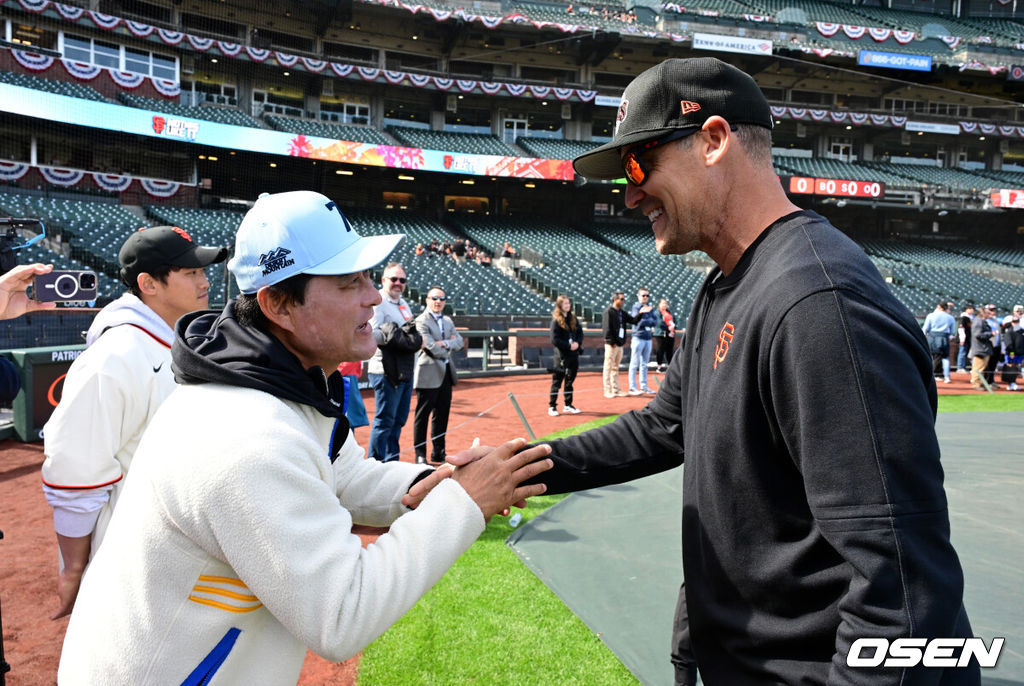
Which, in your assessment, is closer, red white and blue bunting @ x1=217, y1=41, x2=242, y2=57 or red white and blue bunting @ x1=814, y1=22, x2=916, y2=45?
red white and blue bunting @ x1=217, y1=41, x2=242, y2=57

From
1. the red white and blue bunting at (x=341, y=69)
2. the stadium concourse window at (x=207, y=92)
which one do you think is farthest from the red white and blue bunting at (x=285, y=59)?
the stadium concourse window at (x=207, y=92)

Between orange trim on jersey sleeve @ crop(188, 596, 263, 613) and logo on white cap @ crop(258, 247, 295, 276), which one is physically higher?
logo on white cap @ crop(258, 247, 295, 276)

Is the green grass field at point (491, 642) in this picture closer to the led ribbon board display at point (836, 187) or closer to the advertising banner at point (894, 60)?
the led ribbon board display at point (836, 187)

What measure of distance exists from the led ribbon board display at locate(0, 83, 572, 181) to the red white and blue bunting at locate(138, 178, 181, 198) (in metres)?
3.11

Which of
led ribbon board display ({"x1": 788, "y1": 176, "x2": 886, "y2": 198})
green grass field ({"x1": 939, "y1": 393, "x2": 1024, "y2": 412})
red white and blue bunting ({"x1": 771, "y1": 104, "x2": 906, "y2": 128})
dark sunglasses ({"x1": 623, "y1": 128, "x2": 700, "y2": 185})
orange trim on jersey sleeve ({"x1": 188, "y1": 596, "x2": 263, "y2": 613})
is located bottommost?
green grass field ({"x1": 939, "y1": 393, "x2": 1024, "y2": 412})

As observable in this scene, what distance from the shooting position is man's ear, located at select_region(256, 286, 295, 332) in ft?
5.14

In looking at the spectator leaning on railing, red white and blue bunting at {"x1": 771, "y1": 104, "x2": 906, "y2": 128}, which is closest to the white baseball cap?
the spectator leaning on railing

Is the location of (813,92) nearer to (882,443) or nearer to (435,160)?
(435,160)

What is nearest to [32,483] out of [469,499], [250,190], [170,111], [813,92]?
[469,499]

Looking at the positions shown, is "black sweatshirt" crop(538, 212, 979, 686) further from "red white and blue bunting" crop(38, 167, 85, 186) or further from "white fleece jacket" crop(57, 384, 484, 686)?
"red white and blue bunting" crop(38, 167, 85, 186)

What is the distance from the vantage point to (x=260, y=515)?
4.00 ft

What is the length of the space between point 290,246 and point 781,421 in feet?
3.90

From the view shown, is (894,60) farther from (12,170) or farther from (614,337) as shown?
(12,170)

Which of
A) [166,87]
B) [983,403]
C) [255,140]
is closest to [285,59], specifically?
[166,87]
